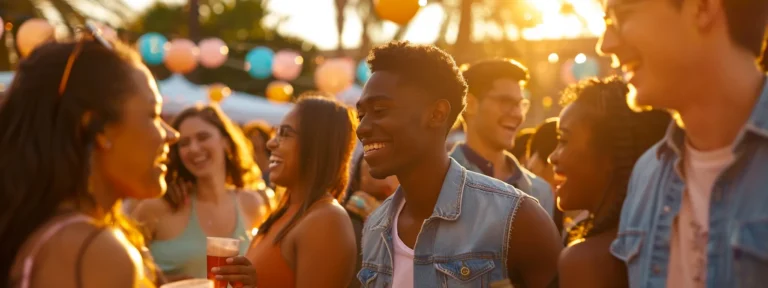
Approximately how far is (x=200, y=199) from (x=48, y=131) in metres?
3.61

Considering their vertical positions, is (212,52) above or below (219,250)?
below

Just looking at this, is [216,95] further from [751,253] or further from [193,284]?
[751,253]

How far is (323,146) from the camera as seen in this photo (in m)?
4.32

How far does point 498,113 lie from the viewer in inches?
229

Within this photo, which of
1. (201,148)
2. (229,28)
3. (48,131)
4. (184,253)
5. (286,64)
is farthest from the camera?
(229,28)

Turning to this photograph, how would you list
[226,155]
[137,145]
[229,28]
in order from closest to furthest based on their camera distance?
[137,145] → [226,155] → [229,28]

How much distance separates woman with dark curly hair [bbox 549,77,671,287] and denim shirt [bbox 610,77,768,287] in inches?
13.5

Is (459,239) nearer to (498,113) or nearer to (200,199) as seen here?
(498,113)

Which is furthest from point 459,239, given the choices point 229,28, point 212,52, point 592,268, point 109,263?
point 229,28

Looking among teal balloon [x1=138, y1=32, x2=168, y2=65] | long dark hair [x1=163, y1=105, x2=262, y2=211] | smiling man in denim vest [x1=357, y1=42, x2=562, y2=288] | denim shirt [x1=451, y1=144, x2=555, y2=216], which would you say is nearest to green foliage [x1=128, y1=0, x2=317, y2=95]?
teal balloon [x1=138, y1=32, x2=168, y2=65]

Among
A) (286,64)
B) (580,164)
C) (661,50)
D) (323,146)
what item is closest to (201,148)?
(323,146)

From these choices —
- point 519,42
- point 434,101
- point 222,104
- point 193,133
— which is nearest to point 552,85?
point 519,42

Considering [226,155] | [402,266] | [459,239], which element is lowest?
[226,155]

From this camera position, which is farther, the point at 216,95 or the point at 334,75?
the point at 216,95
